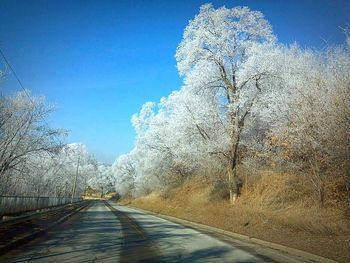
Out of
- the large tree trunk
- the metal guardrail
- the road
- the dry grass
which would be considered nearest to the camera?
the road

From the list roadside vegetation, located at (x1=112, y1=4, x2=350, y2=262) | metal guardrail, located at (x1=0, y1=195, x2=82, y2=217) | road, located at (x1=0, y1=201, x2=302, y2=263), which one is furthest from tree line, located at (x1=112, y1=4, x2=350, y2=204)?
metal guardrail, located at (x1=0, y1=195, x2=82, y2=217)

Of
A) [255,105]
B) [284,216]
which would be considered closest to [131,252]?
[284,216]

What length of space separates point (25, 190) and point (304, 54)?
142 ft

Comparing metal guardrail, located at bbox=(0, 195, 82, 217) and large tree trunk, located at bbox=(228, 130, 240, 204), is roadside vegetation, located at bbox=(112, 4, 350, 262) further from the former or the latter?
metal guardrail, located at bbox=(0, 195, 82, 217)

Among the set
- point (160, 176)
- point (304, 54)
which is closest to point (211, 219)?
point (304, 54)

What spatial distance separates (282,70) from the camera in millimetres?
25312

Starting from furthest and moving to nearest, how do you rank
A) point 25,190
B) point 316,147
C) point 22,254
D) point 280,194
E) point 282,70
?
point 25,190
point 282,70
point 280,194
point 316,147
point 22,254

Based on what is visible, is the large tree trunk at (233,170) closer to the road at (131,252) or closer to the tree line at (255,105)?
the tree line at (255,105)

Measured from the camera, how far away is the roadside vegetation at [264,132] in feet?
55.9

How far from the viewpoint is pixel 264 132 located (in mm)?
28203

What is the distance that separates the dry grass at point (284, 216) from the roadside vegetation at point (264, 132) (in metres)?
0.07

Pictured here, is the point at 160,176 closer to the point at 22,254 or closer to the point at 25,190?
the point at 25,190

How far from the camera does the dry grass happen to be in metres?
14.2

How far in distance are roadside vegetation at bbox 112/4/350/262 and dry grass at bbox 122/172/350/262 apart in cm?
7
